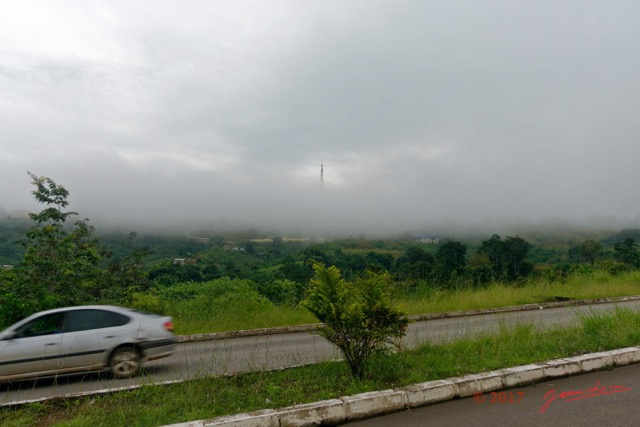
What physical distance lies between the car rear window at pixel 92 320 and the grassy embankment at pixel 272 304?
13.1 ft

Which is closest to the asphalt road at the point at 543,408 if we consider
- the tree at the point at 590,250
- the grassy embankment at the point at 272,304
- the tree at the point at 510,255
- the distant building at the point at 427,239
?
the grassy embankment at the point at 272,304

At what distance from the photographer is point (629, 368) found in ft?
19.0

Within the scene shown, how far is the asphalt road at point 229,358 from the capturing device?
639 centimetres

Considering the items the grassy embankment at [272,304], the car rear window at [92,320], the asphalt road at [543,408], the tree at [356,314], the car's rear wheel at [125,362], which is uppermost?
the tree at [356,314]

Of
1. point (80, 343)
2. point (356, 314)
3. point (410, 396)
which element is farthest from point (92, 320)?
point (410, 396)

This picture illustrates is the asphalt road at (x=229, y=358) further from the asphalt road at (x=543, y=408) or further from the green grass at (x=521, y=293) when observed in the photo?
the asphalt road at (x=543, y=408)

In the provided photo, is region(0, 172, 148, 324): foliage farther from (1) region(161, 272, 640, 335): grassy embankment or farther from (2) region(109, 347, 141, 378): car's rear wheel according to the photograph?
(2) region(109, 347, 141, 378): car's rear wheel

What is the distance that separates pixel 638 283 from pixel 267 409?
20771 millimetres

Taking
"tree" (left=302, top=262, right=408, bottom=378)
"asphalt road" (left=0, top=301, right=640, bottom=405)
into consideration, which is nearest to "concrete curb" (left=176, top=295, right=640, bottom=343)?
"asphalt road" (left=0, top=301, right=640, bottom=405)

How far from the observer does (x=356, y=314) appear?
4.96 meters

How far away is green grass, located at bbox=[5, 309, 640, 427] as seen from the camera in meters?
4.49

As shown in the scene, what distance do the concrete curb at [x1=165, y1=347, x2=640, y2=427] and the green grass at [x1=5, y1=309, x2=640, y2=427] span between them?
0.73ft

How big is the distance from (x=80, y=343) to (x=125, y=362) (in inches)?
32.6

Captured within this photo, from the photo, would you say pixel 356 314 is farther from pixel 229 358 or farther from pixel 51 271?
pixel 51 271
